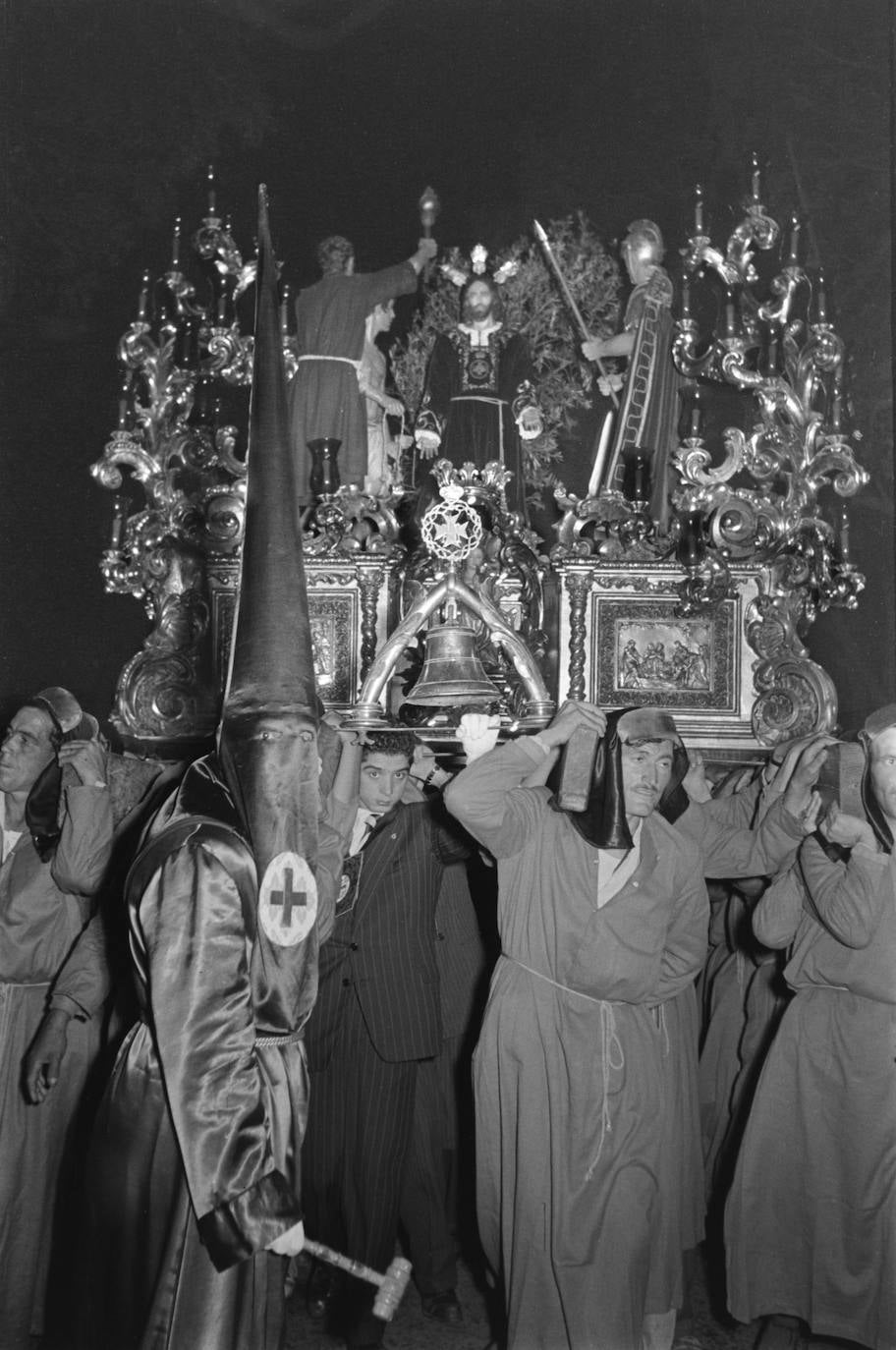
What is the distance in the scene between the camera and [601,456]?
23.3 feet

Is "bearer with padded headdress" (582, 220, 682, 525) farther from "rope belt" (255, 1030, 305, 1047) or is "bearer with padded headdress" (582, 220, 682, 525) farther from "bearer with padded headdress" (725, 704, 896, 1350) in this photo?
"rope belt" (255, 1030, 305, 1047)

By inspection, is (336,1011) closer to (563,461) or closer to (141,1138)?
(141,1138)

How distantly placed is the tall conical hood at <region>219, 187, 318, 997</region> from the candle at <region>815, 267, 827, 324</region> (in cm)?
429

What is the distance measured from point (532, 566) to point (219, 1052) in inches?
173

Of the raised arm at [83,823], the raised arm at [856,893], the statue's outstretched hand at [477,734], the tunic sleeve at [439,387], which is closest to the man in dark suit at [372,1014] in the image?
the statue's outstretched hand at [477,734]

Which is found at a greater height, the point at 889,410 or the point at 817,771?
the point at 889,410

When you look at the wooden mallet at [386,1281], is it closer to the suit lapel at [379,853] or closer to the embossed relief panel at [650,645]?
the suit lapel at [379,853]

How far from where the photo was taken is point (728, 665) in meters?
6.29

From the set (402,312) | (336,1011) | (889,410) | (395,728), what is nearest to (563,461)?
(402,312)

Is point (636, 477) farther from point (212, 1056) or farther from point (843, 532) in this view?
point (212, 1056)

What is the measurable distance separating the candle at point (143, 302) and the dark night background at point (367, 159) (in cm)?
6

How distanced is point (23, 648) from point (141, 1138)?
3.91 metres

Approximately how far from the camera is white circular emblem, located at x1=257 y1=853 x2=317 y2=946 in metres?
2.78

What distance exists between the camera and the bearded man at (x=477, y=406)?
22.2 feet
